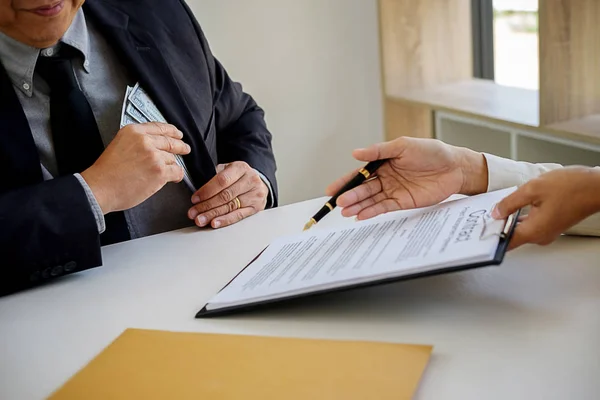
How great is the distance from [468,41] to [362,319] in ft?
7.55

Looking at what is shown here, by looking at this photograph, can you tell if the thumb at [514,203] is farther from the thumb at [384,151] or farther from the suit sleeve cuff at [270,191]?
the suit sleeve cuff at [270,191]

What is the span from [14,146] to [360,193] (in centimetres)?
64

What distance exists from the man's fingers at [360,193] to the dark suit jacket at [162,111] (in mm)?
415

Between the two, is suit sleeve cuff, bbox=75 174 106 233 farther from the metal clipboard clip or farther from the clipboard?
the metal clipboard clip

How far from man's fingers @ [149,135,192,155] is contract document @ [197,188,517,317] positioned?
Answer: 26cm

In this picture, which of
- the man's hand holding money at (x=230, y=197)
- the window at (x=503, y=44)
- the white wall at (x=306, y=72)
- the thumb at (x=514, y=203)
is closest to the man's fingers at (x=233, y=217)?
the man's hand holding money at (x=230, y=197)

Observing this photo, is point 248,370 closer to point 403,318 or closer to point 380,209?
point 403,318

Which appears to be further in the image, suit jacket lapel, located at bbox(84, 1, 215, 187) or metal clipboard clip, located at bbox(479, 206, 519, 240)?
suit jacket lapel, located at bbox(84, 1, 215, 187)

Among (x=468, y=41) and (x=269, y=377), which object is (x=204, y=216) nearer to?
(x=269, y=377)

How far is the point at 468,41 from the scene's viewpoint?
311cm

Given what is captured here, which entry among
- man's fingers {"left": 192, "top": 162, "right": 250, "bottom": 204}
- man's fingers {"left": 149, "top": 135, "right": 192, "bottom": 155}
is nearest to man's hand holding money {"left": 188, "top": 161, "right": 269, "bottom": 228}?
man's fingers {"left": 192, "top": 162, "right": 250, "bottom": 204}

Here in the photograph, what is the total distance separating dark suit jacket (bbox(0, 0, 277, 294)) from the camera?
1257 millimetres

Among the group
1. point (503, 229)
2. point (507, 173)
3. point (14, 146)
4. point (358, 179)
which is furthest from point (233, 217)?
point (503, 229)

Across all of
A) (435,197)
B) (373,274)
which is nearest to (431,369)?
(373,274)
